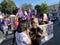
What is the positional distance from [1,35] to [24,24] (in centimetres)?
754

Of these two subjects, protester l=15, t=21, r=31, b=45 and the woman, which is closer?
protester l=15, t=21, r=31, b=45

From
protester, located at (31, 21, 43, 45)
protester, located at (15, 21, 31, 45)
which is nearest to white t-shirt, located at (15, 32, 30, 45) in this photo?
protester, located at (15, 21, 31, 45)

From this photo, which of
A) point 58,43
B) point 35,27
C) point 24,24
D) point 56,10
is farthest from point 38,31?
point 56,10

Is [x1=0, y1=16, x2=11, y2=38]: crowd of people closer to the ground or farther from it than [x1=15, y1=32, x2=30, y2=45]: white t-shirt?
closer to the ground

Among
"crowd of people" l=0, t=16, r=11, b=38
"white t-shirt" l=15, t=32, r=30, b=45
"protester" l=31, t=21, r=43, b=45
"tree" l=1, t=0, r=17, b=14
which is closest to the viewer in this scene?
"white t-shirt" l=15, t=32, r=30, b=45

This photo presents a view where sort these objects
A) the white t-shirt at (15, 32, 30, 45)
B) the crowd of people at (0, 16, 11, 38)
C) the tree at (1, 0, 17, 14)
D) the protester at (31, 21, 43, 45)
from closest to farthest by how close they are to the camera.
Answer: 1. the white t-shirt at (15, 32, 30, 45)
2. the protester at (31, 21, 43, 45)
3. the crowd of people at (0, 16, 11, 38)
4. the tree at (1, 0, 17, 14)

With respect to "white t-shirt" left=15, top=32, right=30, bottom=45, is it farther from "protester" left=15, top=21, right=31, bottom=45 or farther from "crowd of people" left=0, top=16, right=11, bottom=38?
"crowd of people" left=0, top=16, right=11, bottom=38

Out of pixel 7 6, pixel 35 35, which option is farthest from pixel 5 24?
pixel 7 6

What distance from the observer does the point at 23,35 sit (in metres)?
4.79

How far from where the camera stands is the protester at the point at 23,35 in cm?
474

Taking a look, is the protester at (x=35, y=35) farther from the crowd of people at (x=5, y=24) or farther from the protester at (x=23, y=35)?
the crowd of people at (x=5, y=24)

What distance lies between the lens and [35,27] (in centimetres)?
555

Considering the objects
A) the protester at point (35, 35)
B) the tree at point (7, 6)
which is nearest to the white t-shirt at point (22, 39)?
the protester at point (35, 35)

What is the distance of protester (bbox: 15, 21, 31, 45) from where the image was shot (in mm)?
4742
